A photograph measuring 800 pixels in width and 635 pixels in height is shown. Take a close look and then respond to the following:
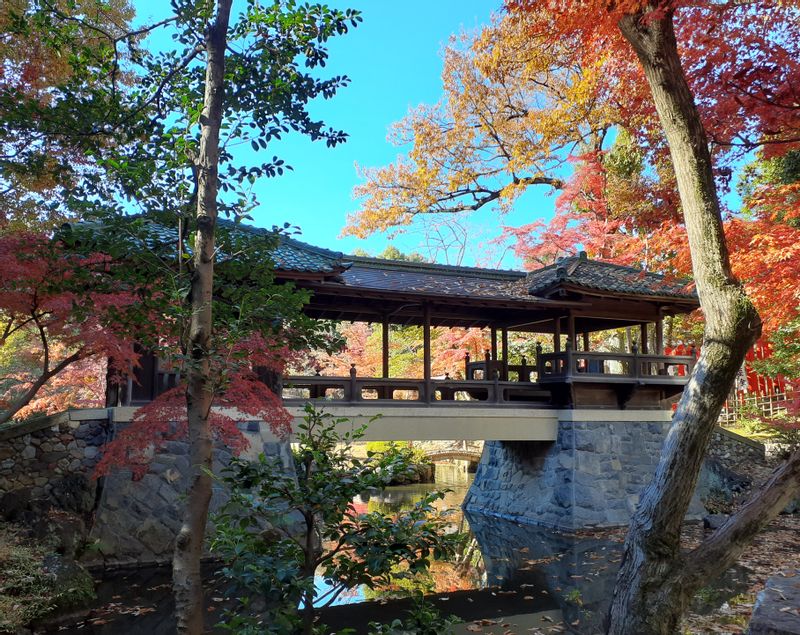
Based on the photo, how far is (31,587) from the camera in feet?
17.8

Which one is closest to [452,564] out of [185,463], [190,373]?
[185,463]

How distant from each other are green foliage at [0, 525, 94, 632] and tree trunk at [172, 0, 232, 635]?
9.33 ft

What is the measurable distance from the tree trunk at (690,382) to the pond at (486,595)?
1.47m

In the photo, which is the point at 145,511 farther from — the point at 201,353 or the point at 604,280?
the point at 604,280

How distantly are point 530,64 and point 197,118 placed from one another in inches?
418

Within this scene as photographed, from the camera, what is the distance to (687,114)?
4.27 metres

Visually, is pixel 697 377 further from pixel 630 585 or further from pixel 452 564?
pixel 452 564

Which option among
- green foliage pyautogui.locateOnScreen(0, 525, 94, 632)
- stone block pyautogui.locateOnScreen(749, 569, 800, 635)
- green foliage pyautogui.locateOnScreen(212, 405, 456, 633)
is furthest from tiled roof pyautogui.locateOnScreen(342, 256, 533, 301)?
stone block pyautogui.locateOnScreen(749, 569, 800, 635)

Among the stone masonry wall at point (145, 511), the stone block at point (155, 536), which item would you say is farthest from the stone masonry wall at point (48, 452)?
the stone block at point (155, 536)

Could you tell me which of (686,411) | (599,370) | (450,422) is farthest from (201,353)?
(599,370)

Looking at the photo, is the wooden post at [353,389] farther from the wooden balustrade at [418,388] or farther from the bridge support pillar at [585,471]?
the bridge support pillar at [585,471]

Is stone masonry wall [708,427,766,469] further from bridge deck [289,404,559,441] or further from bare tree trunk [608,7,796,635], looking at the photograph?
bare tree trunk [608,7,796,635]

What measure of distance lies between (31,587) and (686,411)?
18.8 ft

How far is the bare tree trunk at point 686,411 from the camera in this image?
12.3 feet
